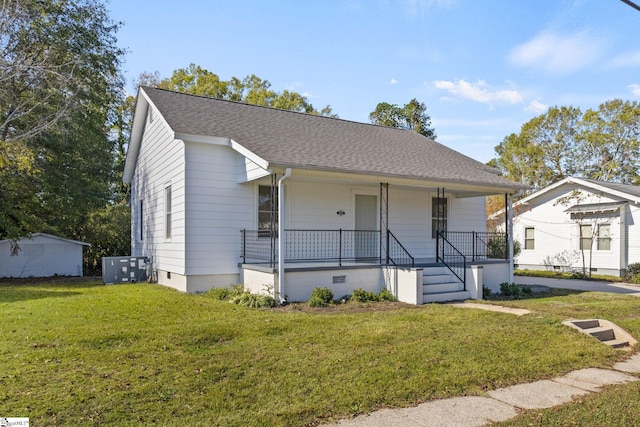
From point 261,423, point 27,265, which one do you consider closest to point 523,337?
point 261,423

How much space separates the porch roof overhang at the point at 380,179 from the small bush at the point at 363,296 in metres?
2.65

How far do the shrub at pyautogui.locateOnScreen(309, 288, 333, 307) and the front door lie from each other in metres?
3.49

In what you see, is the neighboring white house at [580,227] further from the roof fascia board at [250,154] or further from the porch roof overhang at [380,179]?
the roof fascia board at [250,154]

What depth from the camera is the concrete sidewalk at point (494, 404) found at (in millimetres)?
3881

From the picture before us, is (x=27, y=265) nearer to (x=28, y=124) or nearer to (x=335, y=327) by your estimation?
(x=28, y=124)

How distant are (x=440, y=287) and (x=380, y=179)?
2966mm

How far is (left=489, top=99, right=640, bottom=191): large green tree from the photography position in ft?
104

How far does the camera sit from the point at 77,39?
18734 mm

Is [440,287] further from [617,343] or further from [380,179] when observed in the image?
[617,343]

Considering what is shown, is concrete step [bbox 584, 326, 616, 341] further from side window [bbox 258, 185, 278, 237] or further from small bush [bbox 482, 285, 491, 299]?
side window [bbox 258, 185, 278, 237]

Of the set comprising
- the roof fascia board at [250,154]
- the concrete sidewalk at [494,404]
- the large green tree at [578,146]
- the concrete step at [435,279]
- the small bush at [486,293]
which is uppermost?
the large green tree at [578,146]

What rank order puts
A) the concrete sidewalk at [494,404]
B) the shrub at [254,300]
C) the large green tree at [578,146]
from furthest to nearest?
the large green tree at [578,146], the shrub at [254,300], the concrete sidewalk at [494,404]

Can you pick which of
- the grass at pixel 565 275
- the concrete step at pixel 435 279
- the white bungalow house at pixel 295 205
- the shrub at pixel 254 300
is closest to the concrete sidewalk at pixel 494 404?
the white bungalow house at pixel 295 205

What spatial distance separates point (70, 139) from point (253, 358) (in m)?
15.4
